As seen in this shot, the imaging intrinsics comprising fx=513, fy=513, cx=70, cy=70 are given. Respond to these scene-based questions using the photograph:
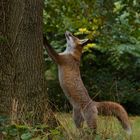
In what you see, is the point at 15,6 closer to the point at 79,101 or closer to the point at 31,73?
the point at 31,73

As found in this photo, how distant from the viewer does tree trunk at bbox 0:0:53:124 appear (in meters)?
6.03

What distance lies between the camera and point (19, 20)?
6.23 m

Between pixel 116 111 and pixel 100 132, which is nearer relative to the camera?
pixel 100 132

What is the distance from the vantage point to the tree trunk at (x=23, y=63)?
6.03 m

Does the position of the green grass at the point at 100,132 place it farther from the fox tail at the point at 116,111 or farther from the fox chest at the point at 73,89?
the fox chest at the point at 73,89

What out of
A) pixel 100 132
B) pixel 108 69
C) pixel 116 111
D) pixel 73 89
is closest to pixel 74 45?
pixel 73 89

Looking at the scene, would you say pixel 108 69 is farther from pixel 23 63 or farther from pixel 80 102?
pixel 23 63

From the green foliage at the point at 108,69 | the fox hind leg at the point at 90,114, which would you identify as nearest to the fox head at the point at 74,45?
the fox hind leg at the point at 90,114

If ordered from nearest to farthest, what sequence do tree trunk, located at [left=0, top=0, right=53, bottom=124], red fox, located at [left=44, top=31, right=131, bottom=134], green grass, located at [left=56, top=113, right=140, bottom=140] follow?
green grass, located at [left=56, top=113, right=140, bottom=140] → tree trunk, located at [left=0, top=0, right=53, bottom=124] → red fox, located at [left=44, top=31, right=131, bottom=134]

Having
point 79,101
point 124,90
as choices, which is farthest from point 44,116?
point 124,90

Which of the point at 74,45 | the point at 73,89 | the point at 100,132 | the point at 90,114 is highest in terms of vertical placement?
the point at 74,45

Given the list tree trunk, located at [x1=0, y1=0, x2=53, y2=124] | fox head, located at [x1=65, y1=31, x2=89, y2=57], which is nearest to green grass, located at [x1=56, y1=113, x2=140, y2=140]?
tree trunk, located at [x1=0, y1=0, x2=53, y2=124]

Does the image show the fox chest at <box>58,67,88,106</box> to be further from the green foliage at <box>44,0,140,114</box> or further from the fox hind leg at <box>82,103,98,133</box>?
the green foliage at <box>44,0,140,114</box>

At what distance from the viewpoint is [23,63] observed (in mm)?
6219
